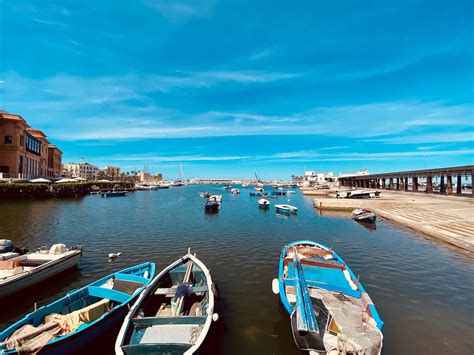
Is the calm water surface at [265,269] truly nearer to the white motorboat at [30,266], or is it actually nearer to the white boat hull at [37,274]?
the white boat hull at [37,274]

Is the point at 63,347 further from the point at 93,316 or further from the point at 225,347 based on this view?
the point at 225,347

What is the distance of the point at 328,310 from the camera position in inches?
327

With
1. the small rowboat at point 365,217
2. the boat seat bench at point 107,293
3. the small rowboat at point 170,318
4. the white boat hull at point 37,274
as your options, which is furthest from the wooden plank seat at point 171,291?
the small rowboat at point 365,217

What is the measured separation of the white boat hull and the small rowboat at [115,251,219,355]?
7709 mm

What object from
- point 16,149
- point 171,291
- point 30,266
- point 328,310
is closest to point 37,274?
point 30,266

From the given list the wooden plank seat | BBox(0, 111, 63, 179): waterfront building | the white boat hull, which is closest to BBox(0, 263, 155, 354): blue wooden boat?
the wooden plank seat

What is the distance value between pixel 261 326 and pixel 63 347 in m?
7.23

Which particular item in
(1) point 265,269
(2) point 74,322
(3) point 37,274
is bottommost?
(1) point 265,269

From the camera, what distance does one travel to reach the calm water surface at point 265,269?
925 centimetres

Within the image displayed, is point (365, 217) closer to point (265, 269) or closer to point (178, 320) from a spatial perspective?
point (265, 269)

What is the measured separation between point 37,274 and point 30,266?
1.12 metres

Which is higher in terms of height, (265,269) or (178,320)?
(178,320)

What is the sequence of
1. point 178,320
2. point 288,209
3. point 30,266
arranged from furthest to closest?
point 288,209, point 30,266, point 178,320

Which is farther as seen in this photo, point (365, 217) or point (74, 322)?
point (365, 217)
